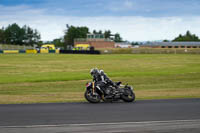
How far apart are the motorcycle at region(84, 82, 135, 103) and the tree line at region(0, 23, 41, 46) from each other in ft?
488

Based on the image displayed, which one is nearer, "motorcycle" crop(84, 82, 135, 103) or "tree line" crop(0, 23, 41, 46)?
"motorcycle" crop(84, 82, 135, 103)

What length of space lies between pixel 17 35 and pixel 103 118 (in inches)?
6156

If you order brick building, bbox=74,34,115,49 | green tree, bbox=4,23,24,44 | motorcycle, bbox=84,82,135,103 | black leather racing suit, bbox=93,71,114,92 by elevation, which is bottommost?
motorcycle, bbox=84,82,135,103

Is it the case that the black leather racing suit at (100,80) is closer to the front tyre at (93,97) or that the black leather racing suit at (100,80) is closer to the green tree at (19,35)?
the front tyre at (93,97)

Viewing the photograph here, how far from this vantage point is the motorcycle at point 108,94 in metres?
15.9

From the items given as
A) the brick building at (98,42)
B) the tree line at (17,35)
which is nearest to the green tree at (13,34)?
the tree line at (17,35)

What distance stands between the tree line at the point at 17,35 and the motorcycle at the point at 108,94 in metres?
149

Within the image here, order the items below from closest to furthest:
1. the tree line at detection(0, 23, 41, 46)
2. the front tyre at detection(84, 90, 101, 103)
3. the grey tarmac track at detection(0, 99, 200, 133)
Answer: the grey tarmac track at detection(0, 99, 200, 133) < the front tyre at detection(84, 90, 101, 103) < the tree line at detection(0, 23, 41, 46)

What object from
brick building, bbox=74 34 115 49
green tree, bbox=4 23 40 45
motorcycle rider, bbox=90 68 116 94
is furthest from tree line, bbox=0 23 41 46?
motorcycle rider, bbox=90 68 116 94

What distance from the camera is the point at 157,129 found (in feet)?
33.8

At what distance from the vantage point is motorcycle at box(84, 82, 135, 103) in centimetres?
1585

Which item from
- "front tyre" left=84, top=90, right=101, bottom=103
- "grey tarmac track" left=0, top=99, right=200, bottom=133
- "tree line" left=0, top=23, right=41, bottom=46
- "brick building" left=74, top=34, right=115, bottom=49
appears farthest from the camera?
"tree line" left=0, top=23, right=41, bottom=46

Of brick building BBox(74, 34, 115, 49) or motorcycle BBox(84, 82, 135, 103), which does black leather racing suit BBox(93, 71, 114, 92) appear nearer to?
motorcycle BBox(84, 82, 135, 103)

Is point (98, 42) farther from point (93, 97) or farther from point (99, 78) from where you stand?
point (93, 97)
